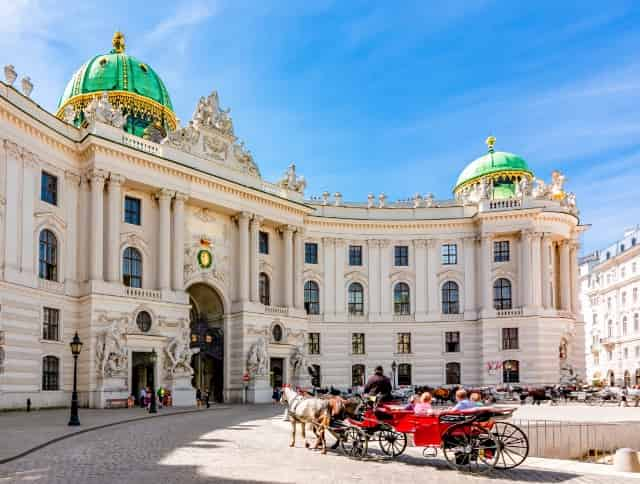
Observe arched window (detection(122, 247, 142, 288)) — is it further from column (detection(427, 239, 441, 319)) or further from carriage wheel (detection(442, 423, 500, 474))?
carriage wheel (detection(442, 423, 500, 474))

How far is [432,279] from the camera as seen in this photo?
60.4 m

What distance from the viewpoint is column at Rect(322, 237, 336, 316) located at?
5941 cm

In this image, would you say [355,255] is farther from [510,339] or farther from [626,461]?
[626,461]

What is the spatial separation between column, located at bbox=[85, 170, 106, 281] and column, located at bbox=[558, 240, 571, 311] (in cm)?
3889

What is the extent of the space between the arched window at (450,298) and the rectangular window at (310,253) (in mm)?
11358

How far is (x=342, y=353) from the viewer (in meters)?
59.0

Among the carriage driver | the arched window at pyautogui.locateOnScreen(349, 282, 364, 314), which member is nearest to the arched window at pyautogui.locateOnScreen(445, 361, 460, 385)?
the arched window at pyautogui.locateOnScreen(349, 282, 364, 314)

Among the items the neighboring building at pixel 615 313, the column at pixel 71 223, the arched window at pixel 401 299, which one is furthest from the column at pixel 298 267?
the neighboring building at pixel 615 313

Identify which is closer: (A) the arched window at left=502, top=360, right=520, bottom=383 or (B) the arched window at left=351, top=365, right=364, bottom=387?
(A) the arched window at left=502, top=360, right=520, bottom=383

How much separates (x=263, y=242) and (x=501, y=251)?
20636 mm

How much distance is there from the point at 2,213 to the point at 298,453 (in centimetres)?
2423

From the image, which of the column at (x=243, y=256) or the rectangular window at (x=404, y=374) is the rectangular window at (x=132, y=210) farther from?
the rectangular window at (x=404, y=374)

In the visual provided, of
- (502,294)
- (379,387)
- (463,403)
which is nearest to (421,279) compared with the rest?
(502,294)

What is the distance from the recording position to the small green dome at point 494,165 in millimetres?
65375
